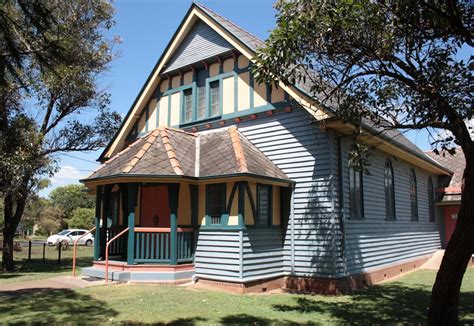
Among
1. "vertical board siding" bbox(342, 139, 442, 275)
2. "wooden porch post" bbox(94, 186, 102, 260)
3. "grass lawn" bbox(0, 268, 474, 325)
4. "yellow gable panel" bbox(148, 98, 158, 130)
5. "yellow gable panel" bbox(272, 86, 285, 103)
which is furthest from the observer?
"yellow gable panel" bbox(148, 98, 158, 130)

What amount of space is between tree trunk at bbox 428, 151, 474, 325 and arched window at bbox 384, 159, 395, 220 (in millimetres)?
9005

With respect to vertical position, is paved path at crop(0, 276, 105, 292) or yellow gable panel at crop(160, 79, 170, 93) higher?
yellow gable panel at crop(160, 79, 170, 93)

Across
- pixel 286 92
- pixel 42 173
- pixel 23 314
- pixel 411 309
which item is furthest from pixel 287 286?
pixel 42 173

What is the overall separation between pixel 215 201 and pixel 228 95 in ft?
12.9

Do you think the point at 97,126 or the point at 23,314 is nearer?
the point at 23,314

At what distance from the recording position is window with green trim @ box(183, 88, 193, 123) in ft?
52.7

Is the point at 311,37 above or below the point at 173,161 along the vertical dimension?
above

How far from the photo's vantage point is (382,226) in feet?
51.3

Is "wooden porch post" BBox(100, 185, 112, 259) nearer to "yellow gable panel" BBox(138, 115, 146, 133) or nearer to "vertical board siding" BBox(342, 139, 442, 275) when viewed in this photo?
"yellow gable panel" BBox(138, 115, 146, 133)

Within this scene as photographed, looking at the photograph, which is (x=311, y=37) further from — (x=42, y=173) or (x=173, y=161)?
(x=42, y=173)

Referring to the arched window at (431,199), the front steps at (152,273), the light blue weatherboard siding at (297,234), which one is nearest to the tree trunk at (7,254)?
the front steps at (152,273)

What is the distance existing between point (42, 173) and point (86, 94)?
3.81 m

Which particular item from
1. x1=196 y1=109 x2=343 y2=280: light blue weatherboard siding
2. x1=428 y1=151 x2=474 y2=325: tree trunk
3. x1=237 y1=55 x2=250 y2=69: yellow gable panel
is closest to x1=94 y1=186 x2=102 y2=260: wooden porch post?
x1=196 y1=109 x2=343 y2=280: light blue weatherboard siding

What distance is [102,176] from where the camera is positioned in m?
13.1
